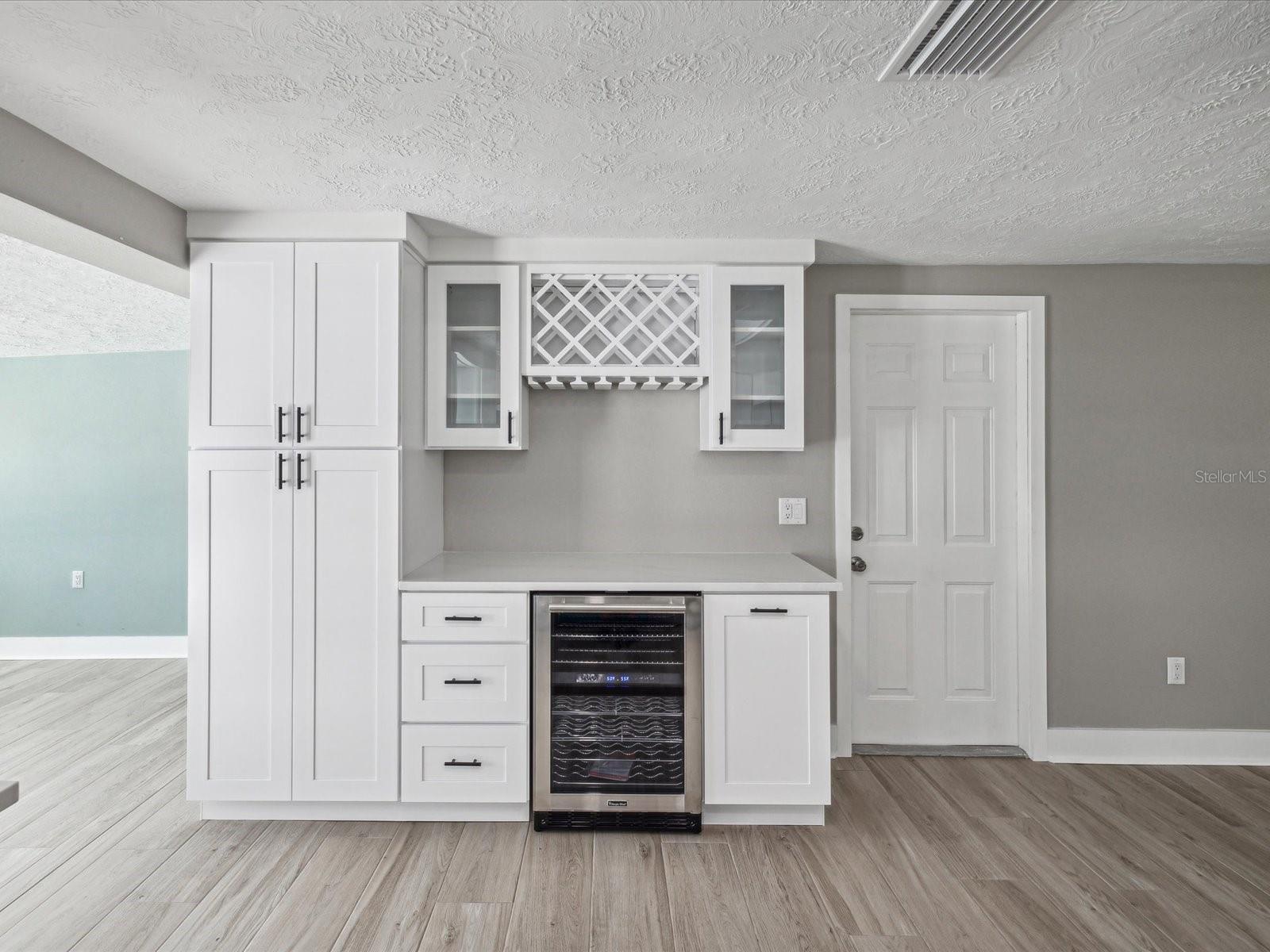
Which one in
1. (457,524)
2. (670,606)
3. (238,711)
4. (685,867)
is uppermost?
(457,524)

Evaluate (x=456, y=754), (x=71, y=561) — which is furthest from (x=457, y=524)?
(x=71, y=561)

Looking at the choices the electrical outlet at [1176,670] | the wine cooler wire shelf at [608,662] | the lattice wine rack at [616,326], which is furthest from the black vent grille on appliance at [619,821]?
the electrical outlet at [1176,670]

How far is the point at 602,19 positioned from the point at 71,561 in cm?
579

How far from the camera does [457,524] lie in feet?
11.0

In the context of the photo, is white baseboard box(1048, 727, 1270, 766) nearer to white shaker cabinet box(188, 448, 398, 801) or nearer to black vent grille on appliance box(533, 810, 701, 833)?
black vent grille on appliance box(533, 810, 701, 833)

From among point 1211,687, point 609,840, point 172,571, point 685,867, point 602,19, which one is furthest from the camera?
point 172,571

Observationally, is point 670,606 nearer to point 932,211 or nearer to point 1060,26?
point 932,211

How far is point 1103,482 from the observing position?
133 inches

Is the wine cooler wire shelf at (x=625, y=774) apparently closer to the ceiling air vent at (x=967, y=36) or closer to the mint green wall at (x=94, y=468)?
the ceiling air vent at (x=967, y=36)

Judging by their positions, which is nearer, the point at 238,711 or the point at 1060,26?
the point at 1060,26

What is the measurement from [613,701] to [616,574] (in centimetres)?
47

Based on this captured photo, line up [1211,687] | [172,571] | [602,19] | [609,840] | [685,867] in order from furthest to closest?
[172,571]
[1211,687]
[609,840]
[685,867]
[602,19]

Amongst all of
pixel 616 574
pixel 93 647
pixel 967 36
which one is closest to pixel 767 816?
pixel 616 574

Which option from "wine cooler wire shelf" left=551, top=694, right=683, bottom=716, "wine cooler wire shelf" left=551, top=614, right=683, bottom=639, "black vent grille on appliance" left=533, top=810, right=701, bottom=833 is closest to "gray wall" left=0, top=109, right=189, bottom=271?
"wine cooler wire shelf" left=551, top=614, right=683, bottom=639
